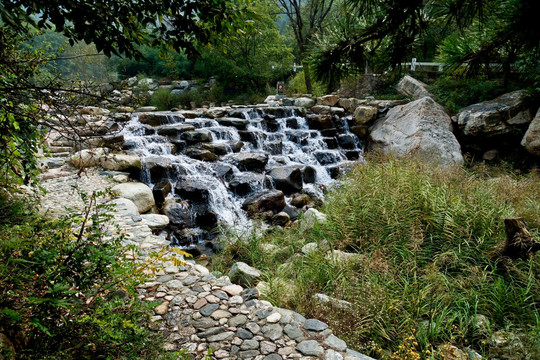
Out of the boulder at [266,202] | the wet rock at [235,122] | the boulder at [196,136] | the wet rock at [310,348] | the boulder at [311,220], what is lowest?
the boulder at [266,202]

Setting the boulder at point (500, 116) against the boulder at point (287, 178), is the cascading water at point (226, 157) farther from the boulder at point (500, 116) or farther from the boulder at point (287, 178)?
the boulder at point (500, 116)

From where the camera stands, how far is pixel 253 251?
4594 mm

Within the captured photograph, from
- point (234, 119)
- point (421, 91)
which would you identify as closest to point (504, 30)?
point (234, 119)

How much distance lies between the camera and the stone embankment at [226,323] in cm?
221

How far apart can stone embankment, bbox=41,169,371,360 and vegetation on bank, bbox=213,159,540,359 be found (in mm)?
294

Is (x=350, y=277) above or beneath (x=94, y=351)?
beneath

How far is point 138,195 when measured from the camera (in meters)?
5.83

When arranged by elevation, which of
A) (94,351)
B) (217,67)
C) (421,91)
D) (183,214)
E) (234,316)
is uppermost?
(217,67)

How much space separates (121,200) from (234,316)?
131 inches

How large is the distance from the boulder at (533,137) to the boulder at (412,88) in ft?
13.5

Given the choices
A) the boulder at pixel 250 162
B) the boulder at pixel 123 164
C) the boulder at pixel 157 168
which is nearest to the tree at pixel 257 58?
the boulder at pixel 250 162

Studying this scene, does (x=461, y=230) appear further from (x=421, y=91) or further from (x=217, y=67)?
(x=217, y=67)

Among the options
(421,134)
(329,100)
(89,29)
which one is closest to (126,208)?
(89,29)

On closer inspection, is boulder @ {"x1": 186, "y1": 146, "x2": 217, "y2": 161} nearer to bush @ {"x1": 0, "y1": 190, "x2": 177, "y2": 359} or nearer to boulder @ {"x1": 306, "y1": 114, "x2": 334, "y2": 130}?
boulder @ {"x1": 306, "y1": 114, "x2": 334, "y2": 130}
